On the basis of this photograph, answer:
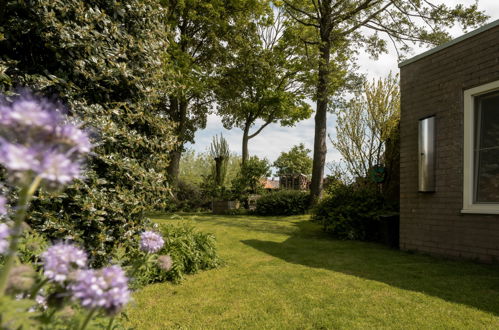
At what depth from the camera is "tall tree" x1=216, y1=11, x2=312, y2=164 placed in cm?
1644

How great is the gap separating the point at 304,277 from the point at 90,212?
2869mm

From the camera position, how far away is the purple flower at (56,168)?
729 millimetres

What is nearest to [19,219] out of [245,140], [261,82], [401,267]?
[401,267]

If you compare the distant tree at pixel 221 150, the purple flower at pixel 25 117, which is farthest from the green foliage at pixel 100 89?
the distant tree at pixel 221 150

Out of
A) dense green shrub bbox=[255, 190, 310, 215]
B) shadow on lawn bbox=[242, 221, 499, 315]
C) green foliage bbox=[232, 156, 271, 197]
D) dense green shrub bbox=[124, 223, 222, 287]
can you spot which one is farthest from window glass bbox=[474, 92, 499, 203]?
green foliage bbox=[232, 156, 271, 197]

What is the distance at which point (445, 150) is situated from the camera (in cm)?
554

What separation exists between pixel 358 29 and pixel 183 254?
42.9 feet

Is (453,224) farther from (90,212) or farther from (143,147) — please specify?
(90,212)

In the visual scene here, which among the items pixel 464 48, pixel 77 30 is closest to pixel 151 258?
pixel 77 30

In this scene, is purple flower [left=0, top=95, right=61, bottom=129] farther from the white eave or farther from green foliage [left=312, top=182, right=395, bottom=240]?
green foliage [left=312, top=182, right=395, bottom=240]

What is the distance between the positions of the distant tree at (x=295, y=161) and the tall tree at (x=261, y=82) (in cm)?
2721

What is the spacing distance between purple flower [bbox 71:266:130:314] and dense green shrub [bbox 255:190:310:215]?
40.5 feet

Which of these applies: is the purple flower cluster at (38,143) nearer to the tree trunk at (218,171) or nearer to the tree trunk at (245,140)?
the tree trunk at (218,171)

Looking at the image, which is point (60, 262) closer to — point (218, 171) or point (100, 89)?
point (100, 89)
